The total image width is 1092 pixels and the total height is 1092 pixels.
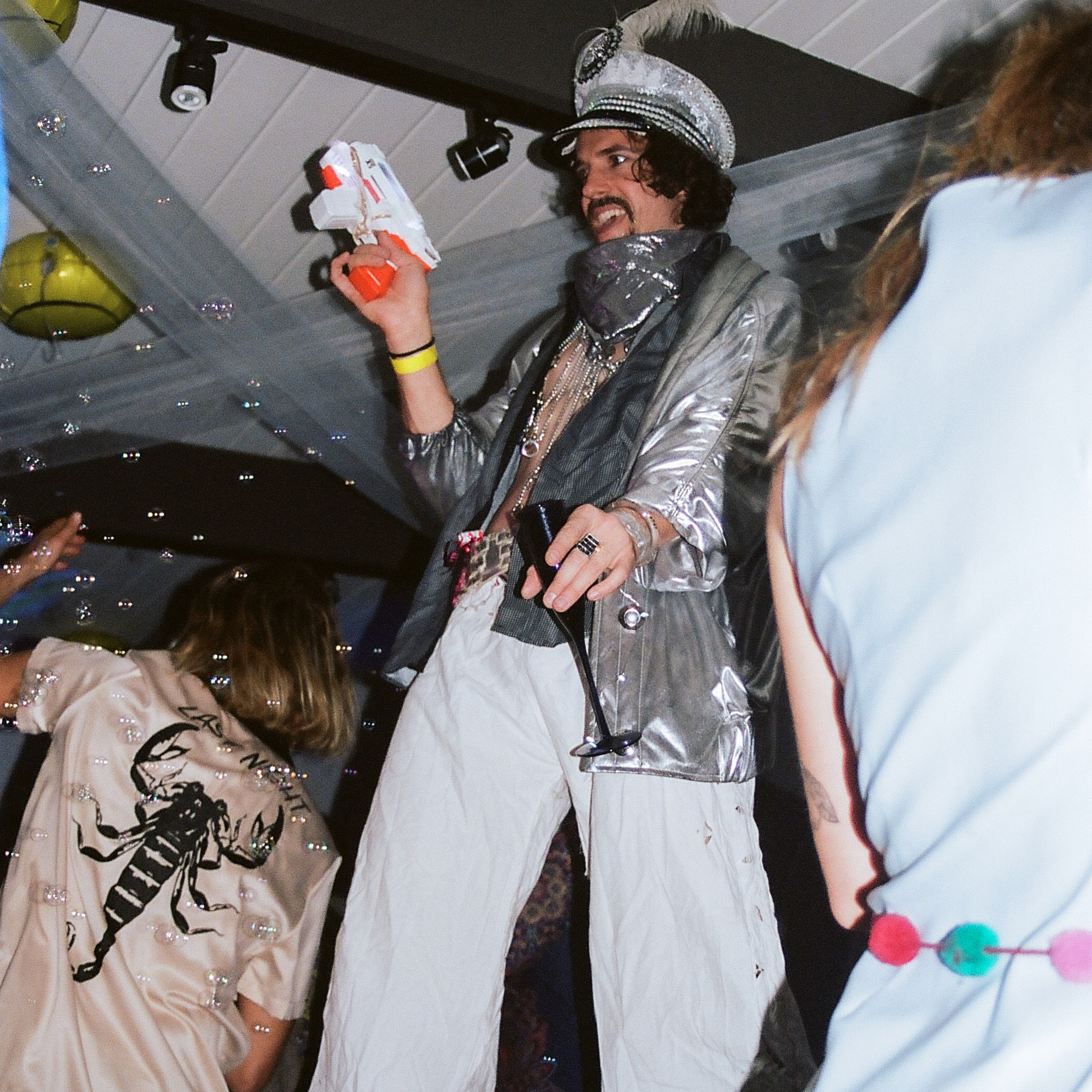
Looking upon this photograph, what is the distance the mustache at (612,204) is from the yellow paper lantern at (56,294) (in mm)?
986

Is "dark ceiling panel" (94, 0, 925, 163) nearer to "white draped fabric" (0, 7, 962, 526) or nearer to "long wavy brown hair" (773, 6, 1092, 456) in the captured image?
"white draped fabric" (0, 7, 962, 526)

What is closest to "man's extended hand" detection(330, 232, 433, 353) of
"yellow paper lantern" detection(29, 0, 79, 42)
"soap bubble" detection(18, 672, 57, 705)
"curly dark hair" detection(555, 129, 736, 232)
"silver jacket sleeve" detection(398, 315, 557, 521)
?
"silver jacket sleeve" detection(398, 315, 557, 521)

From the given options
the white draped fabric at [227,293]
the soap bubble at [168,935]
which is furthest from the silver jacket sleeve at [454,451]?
the soap bubble at [168,935]

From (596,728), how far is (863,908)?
688mm

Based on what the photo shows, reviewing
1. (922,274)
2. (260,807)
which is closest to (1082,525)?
(922,274)

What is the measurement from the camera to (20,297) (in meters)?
2.58

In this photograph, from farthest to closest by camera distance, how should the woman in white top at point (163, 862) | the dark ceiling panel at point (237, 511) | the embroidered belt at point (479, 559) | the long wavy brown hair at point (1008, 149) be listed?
the dark ceiling panel at point (237, 511)
the woman in white top at point (163, 862)
the embroidered belt at point (479, 559)
the long wavy brown hair at point (1008, 149)

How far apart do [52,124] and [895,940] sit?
1.79 metres

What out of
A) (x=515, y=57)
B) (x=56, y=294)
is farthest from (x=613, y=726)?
(x=56, y=294)

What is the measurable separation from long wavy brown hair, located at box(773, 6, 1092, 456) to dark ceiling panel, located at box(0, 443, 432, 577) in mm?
2357

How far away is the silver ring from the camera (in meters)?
1.39

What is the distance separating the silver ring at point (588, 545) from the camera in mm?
1391

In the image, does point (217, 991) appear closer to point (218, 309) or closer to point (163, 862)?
point (163, 862)

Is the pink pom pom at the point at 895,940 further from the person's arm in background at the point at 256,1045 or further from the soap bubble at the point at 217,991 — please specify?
the person's arm in background at the point at 256,1045
